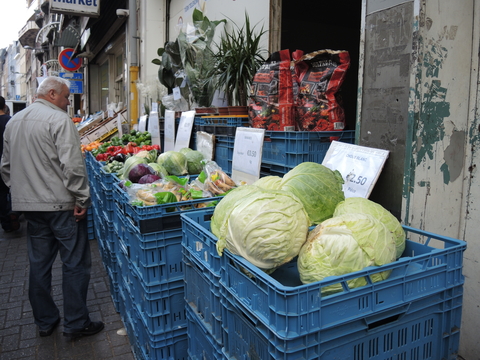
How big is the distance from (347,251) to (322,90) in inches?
65.3

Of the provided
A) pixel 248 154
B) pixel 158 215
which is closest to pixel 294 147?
pixel 248 154

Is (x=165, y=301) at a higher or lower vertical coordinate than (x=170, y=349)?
higher

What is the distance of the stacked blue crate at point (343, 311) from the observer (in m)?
1.08

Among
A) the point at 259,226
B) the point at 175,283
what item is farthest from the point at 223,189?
the point at 259,226

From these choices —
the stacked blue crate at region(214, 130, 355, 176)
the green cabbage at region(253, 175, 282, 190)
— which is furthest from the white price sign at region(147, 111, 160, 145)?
the green cabbage at region(253, 175, 282, 190)

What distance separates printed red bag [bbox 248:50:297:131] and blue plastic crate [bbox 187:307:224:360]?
153 cm

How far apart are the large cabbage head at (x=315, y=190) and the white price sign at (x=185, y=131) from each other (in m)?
2.76

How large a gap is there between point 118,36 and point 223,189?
11.3 meters

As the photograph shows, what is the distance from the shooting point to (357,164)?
232 cm

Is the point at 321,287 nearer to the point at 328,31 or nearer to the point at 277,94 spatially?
the point at 277,94

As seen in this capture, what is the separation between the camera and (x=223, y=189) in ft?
8.96

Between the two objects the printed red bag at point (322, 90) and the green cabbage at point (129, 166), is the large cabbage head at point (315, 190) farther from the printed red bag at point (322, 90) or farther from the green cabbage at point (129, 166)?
the green cabbage at point (129, 166)

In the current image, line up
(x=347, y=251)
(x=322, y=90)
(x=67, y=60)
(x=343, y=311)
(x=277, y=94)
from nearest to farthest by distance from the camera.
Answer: (x=343, y=311) → (x=347, y=251) → (x=322, y=90) → (x=277, y=94) → (x=67, y=60)

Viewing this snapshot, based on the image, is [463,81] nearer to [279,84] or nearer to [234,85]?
[279,84]
